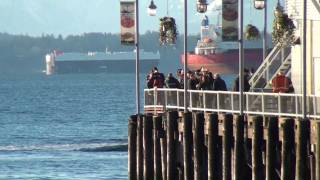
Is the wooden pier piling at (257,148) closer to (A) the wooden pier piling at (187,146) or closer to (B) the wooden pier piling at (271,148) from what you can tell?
(B) the wooden pier piling at (271,148)

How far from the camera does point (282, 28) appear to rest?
152ft

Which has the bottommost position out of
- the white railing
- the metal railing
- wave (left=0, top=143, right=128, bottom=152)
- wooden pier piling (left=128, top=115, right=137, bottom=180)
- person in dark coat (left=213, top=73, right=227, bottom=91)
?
wave (left=0, top=143, right=128, bottom=152)

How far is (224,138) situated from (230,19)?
501 centimetres

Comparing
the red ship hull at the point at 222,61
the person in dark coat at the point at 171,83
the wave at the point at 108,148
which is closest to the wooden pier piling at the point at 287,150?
the person in dark coat at the point at 171,83

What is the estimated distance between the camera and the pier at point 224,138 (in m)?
37.7

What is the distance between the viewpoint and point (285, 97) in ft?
135

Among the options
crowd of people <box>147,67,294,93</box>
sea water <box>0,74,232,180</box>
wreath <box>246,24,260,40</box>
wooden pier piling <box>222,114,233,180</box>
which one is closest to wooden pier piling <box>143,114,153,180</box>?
crowd of people <box>147,67,294,93</box>

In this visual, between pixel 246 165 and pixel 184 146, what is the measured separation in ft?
12.2

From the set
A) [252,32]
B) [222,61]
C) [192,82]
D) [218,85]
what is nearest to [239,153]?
[218,85]

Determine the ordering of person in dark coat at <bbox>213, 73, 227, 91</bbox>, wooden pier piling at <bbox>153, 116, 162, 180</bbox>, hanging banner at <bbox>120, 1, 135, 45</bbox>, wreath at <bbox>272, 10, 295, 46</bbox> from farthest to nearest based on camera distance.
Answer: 1. hanging banner at <bbox>120, 1, 135, 45</bbox>
2. person in dark coat at <bbox>213, 73, 227, 91</bbox>
3. wreath at <bbox>272, 10, 295, 46</bbox>
4. wooden pier piling at <bbox>153, 116, 162, 180</bbox>

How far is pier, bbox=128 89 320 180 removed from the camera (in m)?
37.7

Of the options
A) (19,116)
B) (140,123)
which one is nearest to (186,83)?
(140,123)

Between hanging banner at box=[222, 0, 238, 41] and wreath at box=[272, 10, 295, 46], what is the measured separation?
2.00 meters

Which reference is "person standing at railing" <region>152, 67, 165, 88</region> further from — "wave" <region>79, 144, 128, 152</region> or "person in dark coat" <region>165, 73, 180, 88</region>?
"wave" <region>79, 144, 128, 152</region>
